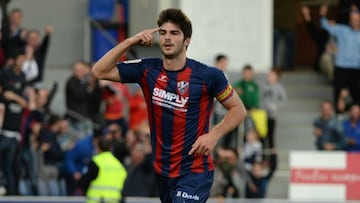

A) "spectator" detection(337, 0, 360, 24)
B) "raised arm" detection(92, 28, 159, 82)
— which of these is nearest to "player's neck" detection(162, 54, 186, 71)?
"raised arm" detection(92, 28, 159, 82)

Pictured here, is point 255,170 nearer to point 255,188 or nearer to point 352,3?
point 255,188

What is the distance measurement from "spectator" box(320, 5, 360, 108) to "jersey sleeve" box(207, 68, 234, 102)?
9808 mm

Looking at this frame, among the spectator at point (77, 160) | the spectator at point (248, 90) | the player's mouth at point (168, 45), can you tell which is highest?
the player's mouth at point (168, 45)

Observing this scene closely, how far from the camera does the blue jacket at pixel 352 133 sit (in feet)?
58.0

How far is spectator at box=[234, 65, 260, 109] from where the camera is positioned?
18.2m

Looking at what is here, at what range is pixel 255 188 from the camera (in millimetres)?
17328

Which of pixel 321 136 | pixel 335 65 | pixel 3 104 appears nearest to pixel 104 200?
pixel 3 104

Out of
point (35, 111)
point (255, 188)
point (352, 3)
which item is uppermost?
point (352, 3)

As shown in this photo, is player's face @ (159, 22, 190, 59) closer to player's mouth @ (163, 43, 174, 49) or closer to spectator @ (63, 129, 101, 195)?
player's mouth @ (163, 43, 174, 49)

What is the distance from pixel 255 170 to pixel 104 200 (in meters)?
4.45

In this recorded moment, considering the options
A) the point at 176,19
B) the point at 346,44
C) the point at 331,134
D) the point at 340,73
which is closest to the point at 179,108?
the point at 176,19

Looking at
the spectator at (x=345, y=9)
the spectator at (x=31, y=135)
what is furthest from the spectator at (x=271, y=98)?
the spectator at (x=31, y=135)

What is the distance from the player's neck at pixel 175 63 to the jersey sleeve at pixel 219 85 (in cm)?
21

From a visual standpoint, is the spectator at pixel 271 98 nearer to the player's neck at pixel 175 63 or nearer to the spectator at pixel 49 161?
the spectator at pixel 49 161
